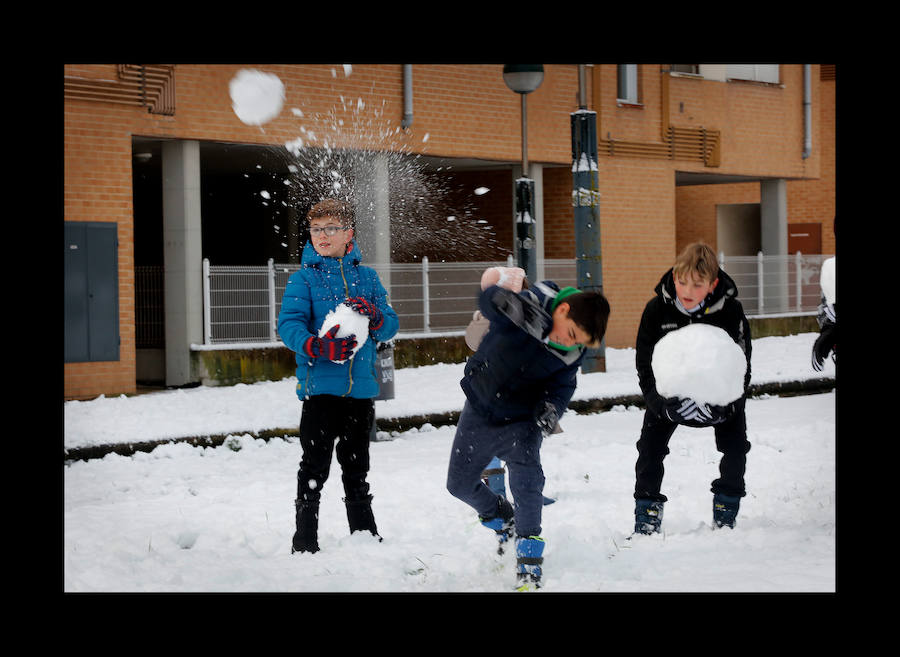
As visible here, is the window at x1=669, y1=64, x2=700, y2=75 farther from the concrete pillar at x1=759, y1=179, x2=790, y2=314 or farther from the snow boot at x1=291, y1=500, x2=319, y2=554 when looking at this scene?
the snow boot at x1=291, y1=500, x2=319, y2=554

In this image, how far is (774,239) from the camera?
23266 mm

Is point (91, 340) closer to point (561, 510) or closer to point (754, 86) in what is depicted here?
point (561, 510)

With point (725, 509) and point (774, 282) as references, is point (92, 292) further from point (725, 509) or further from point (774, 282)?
point (774, 282)

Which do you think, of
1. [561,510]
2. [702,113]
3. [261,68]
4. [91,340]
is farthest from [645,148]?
[561,510]

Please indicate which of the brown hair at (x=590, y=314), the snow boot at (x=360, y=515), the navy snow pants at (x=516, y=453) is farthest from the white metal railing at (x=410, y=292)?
the brown hair at (x=590, y=314)

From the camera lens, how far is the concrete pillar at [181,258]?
1487 centimetres

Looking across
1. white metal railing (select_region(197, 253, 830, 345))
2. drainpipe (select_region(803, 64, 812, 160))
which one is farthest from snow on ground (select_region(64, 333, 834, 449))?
drainpipe (select_region(803, 64, 812, 160))

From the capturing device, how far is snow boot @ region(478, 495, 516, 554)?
5.58m

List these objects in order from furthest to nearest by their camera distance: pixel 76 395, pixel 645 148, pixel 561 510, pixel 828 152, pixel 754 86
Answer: pixel 828 152 < pixel 754 86 < pixel 645 148 < pixel 76 395 < pixel 561 510

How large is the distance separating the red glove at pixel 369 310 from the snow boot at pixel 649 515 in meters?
1.60

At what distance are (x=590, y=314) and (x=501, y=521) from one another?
144cm

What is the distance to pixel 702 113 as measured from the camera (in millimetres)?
20922

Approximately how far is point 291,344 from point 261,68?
1151 cm

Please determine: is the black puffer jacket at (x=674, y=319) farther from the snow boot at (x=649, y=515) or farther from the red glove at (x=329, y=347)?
the red glove at (x=329, y=347)
